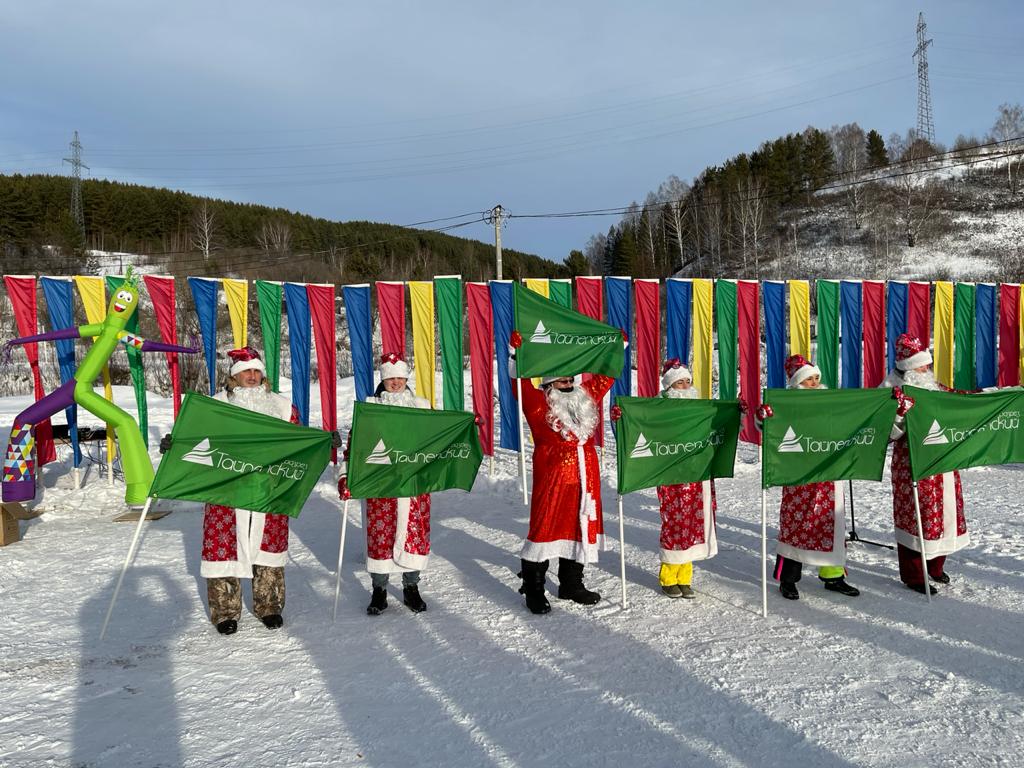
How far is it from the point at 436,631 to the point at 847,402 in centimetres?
314

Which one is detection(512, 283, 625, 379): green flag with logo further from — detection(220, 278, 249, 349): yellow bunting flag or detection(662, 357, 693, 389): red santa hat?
detection(220, 278, 249, 349): yellow bunting flag

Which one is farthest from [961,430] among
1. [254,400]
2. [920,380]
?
[254,400]

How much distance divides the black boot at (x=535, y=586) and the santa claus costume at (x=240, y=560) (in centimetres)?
162

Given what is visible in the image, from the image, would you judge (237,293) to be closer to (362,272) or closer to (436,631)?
(436,631)

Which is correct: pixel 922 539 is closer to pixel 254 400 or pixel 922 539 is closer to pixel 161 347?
pixel 254 400

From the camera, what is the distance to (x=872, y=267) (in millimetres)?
41656

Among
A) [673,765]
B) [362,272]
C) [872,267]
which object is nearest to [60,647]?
[673,765]

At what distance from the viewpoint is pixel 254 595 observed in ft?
14.1

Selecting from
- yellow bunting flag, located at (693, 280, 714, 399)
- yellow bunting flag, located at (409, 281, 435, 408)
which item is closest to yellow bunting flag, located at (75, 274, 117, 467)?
yellow bunting flag, located at (409, 281, 435, 408)

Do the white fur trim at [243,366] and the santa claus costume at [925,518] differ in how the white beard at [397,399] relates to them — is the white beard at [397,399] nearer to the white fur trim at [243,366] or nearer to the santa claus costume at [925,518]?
the white fur trim at [243,366]

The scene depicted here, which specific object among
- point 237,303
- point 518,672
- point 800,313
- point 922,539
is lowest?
point 518,672

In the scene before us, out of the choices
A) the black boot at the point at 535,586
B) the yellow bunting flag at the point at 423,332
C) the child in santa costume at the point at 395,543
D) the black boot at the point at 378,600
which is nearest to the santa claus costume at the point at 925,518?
the black boot at the point at 535,586

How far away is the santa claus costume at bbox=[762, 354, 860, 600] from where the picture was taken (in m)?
4.43

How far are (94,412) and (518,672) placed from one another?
240 inches
